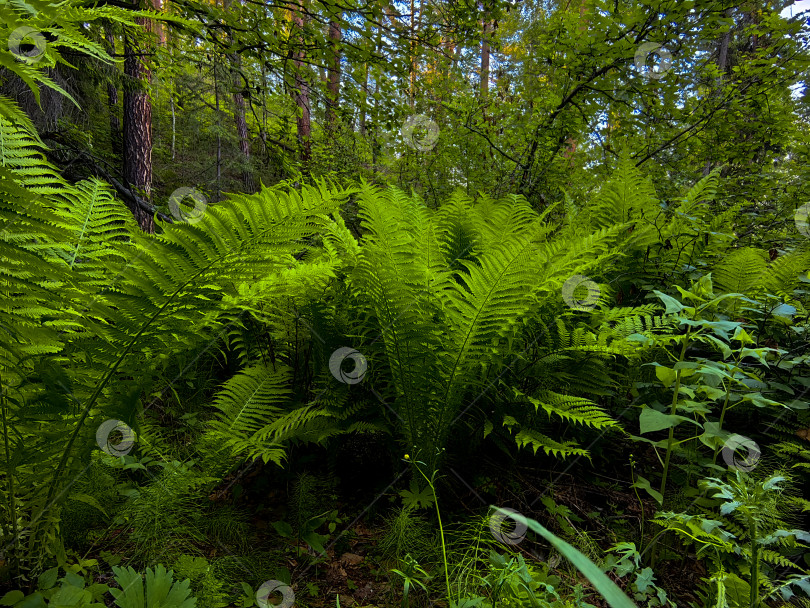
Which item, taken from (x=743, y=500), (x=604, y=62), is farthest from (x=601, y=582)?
(x=604, y=62)

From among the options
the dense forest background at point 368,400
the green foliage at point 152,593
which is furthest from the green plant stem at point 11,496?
the green foliage at point 152,593

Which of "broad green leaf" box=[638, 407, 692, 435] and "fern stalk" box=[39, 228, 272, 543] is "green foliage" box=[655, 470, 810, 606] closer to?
"broad green leaf" box=[638, 407, 692, 435]

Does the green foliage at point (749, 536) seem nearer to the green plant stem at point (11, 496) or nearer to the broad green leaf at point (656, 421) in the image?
the broad green leaf at point (656, 421)

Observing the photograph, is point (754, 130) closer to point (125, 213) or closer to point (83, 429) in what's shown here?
point (125, 213)

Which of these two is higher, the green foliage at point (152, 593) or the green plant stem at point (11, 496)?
the green plant stem at point (11, 496)

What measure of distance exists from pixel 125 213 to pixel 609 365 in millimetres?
1997

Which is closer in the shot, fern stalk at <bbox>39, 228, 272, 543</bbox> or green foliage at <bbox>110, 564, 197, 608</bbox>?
green foliage at <bbox>110, 564, 197, 608</bbox>

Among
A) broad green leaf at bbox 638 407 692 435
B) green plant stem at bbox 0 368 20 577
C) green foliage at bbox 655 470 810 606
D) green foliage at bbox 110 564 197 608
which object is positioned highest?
green plant stem at bbox 0 368 20 577

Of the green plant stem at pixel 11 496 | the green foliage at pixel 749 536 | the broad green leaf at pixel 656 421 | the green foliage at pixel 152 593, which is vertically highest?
the green plant stem at pixel 11 496

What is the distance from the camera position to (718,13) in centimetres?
252

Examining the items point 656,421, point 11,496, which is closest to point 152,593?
point 11,496

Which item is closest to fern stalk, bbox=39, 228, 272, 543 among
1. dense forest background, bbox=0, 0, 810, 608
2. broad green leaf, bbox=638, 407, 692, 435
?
dense forest background, bbox=0, 0, 810, 608

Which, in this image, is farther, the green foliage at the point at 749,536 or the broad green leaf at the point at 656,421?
the broad green leaf at the point at 656,421

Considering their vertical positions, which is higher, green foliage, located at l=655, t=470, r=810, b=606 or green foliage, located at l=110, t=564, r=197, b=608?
green foliage, located at l=110, t=564, r=197, b=608
